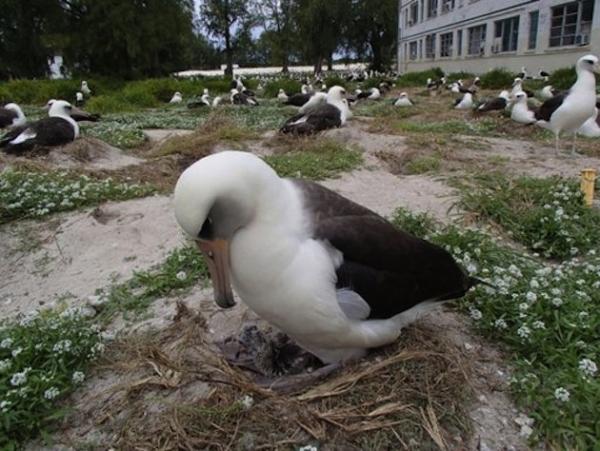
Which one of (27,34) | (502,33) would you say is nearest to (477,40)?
(502,33)

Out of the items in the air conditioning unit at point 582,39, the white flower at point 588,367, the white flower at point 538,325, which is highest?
the air conditioning unit at point 582,39

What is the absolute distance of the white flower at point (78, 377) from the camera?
251 centimetres

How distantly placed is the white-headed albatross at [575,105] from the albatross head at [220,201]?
775 cm

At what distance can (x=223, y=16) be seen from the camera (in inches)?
2052

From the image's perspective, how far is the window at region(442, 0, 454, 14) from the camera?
37.1 metres

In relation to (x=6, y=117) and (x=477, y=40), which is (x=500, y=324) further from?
(x=477, y=40)

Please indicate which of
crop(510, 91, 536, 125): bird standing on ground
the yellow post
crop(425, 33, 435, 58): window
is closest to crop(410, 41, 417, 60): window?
crop(425, 33, 435, 58): window

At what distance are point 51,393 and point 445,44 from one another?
4225 cm

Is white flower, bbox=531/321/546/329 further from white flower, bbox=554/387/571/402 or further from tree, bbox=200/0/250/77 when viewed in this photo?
tree, bbox=200/0/250/77

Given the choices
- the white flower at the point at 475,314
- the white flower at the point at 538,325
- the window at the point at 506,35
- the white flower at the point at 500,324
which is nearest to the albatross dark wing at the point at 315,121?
the white flower at the point at 475,314

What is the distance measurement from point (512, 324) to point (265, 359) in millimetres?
1467

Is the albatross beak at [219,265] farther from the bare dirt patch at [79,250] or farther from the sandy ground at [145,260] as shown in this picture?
the bare dirt patch at [79,250]

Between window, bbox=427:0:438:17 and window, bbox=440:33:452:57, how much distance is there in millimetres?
2759

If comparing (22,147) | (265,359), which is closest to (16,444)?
(265,359)
